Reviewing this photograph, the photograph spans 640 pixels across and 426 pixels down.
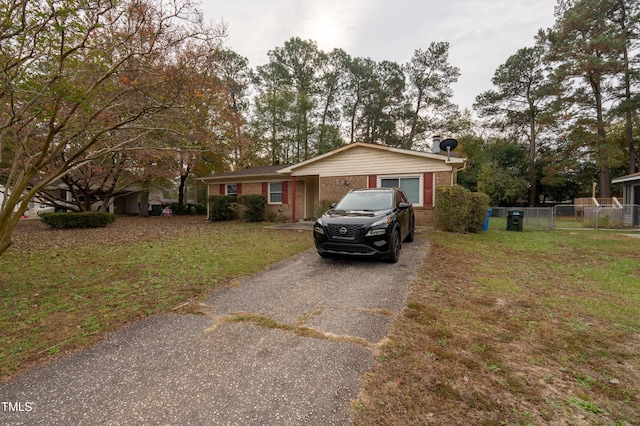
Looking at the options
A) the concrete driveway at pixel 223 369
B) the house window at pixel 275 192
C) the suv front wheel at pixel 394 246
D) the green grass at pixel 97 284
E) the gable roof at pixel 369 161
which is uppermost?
the gable roof at pixel 369 161

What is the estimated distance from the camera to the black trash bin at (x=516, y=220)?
1197 centimetres

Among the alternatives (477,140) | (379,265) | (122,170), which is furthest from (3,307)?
(477,140)

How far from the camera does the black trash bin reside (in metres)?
12.0

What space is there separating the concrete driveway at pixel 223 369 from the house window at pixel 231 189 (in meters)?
13.6

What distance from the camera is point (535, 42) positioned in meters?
23.2

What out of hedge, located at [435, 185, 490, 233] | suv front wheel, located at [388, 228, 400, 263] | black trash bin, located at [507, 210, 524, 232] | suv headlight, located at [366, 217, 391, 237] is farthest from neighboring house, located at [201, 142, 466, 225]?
suv headlight, located at [366, 217, 391, 237]

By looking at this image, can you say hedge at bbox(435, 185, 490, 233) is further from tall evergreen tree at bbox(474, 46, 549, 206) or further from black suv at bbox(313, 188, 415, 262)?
tall evergreen tree at bbox(474, 46, 549, 206)

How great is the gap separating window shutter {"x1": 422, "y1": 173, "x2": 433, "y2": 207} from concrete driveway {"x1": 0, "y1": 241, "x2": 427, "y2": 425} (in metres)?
8.26

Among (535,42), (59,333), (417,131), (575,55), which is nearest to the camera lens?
(59,333)

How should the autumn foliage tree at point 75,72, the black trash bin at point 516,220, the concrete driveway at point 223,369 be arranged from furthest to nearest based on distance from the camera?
the black trash bin at point 516,220
the autumn foliage tree at point 75,72
the concrete driveway at point 223,369

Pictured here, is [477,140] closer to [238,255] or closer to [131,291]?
[238,255]

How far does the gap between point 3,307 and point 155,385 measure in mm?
3167

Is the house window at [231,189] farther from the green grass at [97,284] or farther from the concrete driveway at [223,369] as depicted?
the concrete driveway at [223,369]

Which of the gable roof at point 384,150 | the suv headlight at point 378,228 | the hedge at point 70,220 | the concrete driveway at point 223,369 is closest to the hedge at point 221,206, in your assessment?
the gable roof at point 384,150
